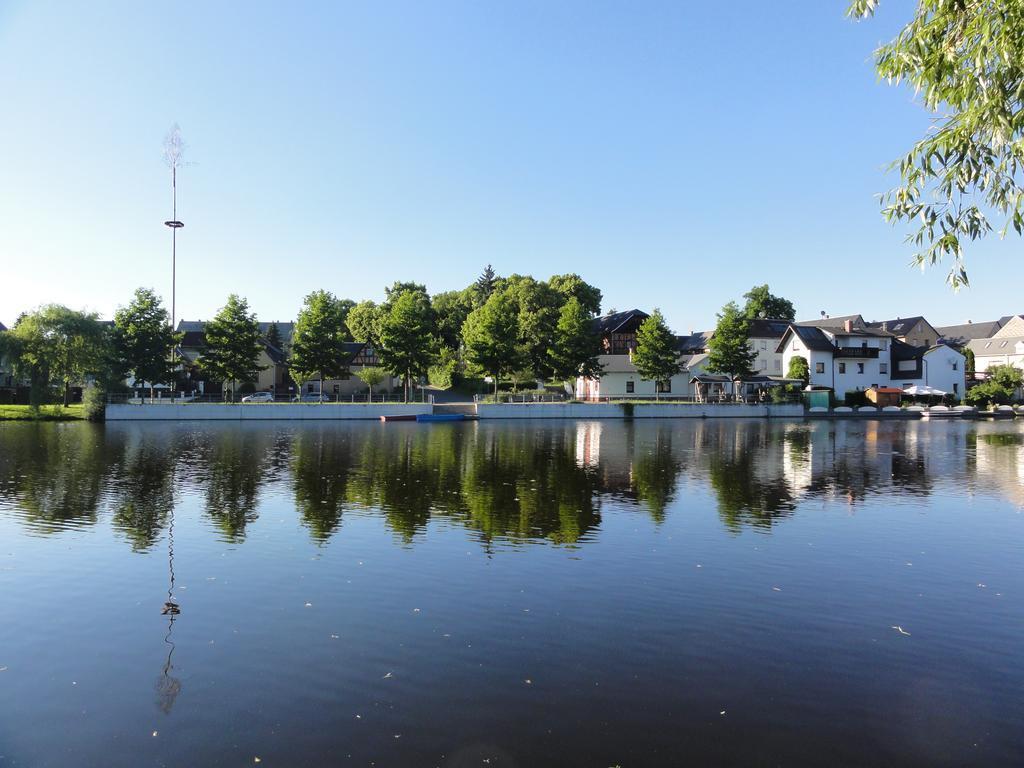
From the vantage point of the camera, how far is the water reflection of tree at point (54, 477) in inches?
587

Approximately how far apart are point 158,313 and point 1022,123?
6859cm

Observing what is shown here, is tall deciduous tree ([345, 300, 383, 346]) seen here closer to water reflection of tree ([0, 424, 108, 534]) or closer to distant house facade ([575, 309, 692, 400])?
distant house facade ([575, 309, 692, 400])

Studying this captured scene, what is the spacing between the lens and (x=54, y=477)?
2089cm

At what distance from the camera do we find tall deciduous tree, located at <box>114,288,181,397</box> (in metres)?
60.7

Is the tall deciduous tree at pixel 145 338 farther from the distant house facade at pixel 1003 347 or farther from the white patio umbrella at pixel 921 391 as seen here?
the distant house facade at pixel 1003 347

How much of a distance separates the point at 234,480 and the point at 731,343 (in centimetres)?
6200

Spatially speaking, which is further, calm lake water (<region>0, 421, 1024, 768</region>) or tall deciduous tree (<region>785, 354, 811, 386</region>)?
tall deciduous tree (<region>785, 354, 811, 386</region>)

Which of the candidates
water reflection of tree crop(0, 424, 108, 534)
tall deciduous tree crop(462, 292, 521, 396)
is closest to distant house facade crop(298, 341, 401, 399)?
tall deciduous tree crop(462, 292, 521, 396)

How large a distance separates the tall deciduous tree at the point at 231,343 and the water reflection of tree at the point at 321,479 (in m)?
28.1

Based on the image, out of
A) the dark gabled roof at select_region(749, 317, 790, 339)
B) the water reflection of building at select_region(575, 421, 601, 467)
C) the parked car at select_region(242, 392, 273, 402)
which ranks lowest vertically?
the water reflection of building at select_region(575, 421, 601, 467)

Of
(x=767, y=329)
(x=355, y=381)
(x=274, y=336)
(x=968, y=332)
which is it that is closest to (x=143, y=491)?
(x=355, y=381)

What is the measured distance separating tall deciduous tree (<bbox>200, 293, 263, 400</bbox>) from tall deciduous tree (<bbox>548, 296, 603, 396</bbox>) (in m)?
31.0

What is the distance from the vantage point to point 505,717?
231 inches

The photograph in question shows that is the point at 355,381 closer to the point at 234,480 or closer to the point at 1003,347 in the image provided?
the point at 234,480
